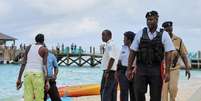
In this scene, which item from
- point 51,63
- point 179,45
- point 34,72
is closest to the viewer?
point 34,72

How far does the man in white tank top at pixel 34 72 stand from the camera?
9945 mm

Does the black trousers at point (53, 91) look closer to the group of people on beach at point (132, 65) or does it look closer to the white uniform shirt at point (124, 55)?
the group of people on beach at point (132, 65)

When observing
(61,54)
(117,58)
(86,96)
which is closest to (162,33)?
(117,58)

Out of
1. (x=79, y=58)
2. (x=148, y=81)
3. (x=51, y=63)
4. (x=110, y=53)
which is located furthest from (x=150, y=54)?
(x=79, y=58)

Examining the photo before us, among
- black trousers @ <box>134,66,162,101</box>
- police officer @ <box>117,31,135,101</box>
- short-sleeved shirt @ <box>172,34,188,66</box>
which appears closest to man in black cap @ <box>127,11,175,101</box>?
black trousers @ <box>134,66,162,101</box>

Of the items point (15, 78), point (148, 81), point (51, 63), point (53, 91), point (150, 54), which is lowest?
point (15, 78)

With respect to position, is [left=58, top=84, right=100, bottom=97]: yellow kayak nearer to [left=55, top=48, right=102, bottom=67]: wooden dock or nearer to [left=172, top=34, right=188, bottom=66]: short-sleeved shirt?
[left=172, top=34, right=188, bottom=66]: short-sleeved shirt

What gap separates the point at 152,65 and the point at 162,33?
0.46m

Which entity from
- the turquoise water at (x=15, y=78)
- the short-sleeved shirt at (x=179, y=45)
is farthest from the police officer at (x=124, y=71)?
the turquoise water at (x=15, y=78)

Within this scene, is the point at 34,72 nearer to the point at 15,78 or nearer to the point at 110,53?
the point at 110,53

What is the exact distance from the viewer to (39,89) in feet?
32.9

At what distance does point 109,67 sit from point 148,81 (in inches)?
82.3

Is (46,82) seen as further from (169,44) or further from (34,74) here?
(169,44)

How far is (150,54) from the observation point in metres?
8.34
